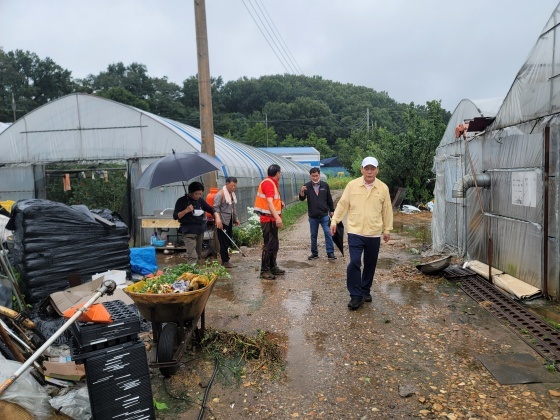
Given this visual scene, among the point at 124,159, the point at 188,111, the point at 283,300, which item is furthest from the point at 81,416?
the point at 188,111

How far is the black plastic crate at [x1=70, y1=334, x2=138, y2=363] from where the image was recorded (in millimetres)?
2641

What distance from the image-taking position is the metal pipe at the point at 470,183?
6797 mm

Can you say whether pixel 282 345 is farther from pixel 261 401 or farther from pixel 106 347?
pixel 106 347

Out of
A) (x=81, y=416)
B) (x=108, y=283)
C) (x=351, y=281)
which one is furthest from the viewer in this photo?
(x=351, y=281)

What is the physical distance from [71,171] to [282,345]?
9.67m

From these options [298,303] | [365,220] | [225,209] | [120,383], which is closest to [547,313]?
[365,220]

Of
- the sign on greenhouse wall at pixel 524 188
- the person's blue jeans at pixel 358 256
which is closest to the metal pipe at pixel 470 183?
the sign on greenhouse wall at pixel 524 188

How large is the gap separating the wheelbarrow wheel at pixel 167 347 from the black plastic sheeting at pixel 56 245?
10.3 ft

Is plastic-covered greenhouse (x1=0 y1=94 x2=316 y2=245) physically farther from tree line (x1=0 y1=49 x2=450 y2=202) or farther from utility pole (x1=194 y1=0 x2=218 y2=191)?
tree line (x1=0 y1=49 x2=450 y2=202)

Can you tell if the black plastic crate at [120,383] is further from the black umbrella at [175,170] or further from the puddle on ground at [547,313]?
the puddle on ground at [547,313]

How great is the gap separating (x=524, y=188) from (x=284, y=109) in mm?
61680

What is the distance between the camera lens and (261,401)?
333cm

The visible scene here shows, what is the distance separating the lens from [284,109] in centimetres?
6525

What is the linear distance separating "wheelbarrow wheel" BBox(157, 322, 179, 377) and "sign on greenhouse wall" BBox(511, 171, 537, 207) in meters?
4.88
